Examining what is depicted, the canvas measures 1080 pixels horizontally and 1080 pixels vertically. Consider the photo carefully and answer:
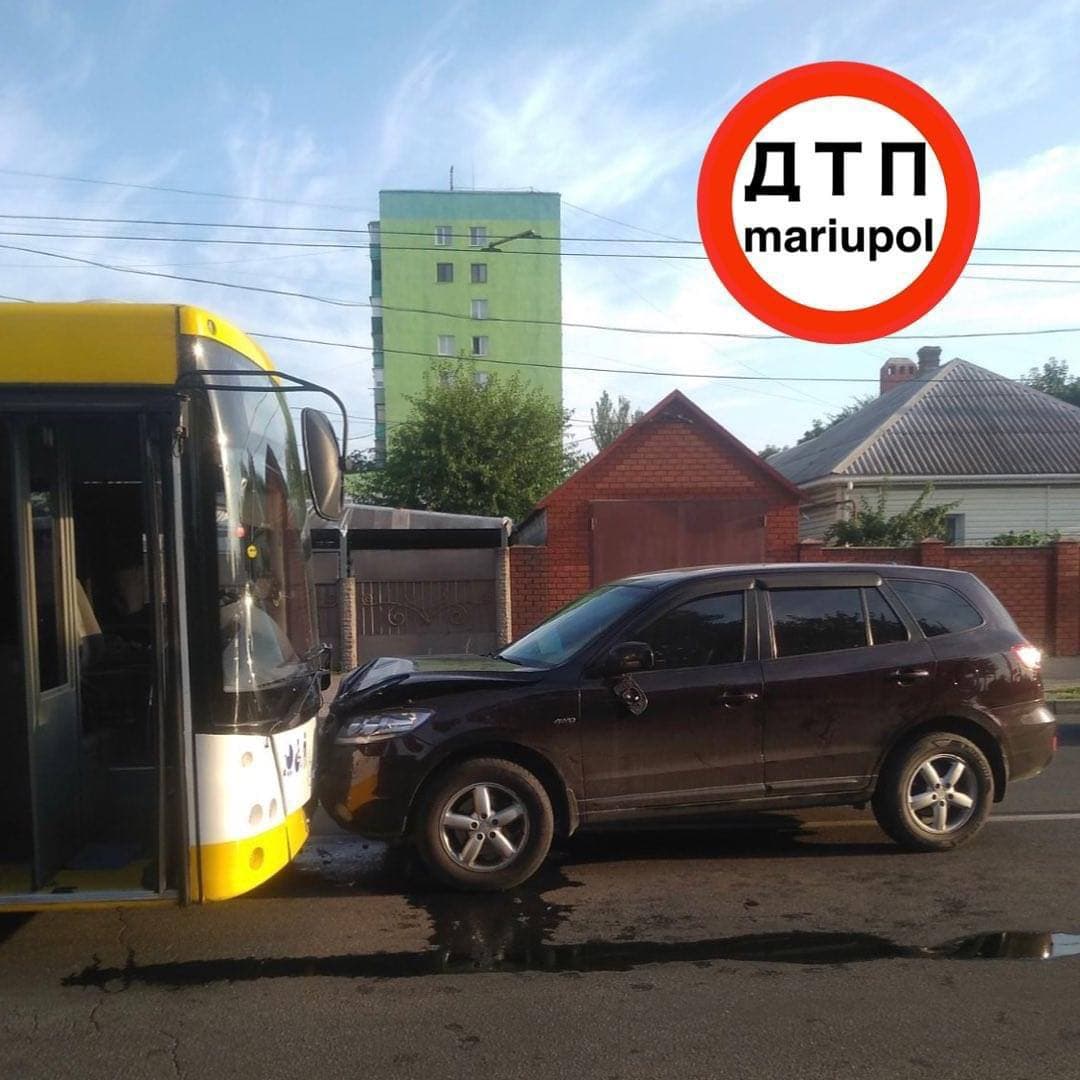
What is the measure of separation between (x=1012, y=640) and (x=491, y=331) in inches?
2067

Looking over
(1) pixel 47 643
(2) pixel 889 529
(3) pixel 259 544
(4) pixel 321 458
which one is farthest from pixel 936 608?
(2) pixel 889 529

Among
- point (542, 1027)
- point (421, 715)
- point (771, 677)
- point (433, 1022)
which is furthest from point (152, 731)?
point (771, 677)

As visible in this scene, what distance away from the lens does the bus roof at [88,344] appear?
14.7ft

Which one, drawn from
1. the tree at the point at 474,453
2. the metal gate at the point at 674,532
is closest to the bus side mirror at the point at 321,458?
the metal gate at the point at 674,532

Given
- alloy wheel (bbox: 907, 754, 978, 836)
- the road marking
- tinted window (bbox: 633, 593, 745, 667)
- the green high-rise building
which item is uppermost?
the green high-rise building

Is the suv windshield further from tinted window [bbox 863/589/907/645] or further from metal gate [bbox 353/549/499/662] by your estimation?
metal gate [bbox 353/549/499/662]

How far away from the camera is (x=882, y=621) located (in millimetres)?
6141

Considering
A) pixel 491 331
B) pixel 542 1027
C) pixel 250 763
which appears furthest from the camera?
pixel 491 331

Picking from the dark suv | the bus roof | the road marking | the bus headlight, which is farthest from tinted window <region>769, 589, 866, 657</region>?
the bus roof

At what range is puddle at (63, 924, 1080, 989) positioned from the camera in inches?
173

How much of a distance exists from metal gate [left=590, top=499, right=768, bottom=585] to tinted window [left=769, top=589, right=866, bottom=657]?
10287 millimetres

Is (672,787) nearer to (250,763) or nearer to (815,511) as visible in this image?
(250,763)

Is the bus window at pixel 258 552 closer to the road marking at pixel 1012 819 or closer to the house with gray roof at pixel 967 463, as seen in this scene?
the road marking at pixel 1012 819

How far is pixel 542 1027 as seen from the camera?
12.6ft
